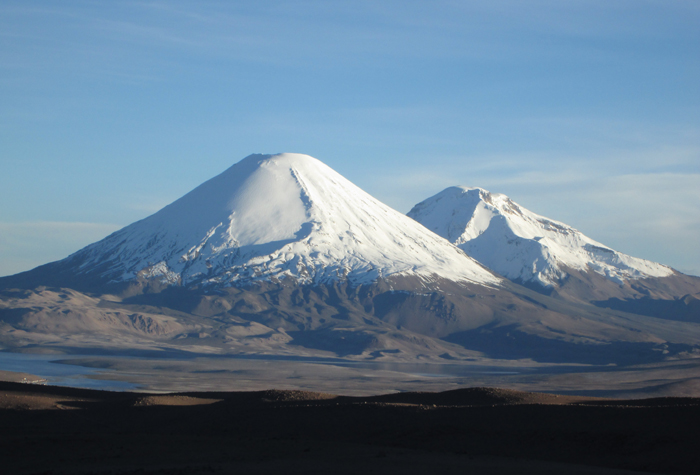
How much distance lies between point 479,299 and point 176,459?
582ft

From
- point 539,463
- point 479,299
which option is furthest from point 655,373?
point 539,463

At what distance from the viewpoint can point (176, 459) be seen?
2575 cm

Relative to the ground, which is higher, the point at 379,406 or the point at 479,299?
the point at 479,299

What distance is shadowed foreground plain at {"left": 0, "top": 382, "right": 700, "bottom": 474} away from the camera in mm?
24500

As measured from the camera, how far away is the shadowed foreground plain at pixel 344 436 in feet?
80.4

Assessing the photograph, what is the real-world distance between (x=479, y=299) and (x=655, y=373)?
85.3m

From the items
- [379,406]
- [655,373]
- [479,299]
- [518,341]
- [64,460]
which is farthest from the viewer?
[479,299]

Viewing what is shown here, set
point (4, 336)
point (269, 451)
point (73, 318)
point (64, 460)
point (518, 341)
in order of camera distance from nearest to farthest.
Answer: point (64, 460), point (269, 451), point (4, 336), point (73, 318), point (518, 341)

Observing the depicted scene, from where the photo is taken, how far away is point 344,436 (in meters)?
32.3

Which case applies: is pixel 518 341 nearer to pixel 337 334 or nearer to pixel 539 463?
pixel 337 334

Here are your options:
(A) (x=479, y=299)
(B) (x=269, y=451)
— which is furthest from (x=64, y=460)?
(A) (x=479, y=299)

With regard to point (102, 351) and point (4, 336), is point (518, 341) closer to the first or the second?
point (102, 351)

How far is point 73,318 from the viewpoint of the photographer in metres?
156

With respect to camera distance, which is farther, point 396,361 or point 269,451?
point 396,361
